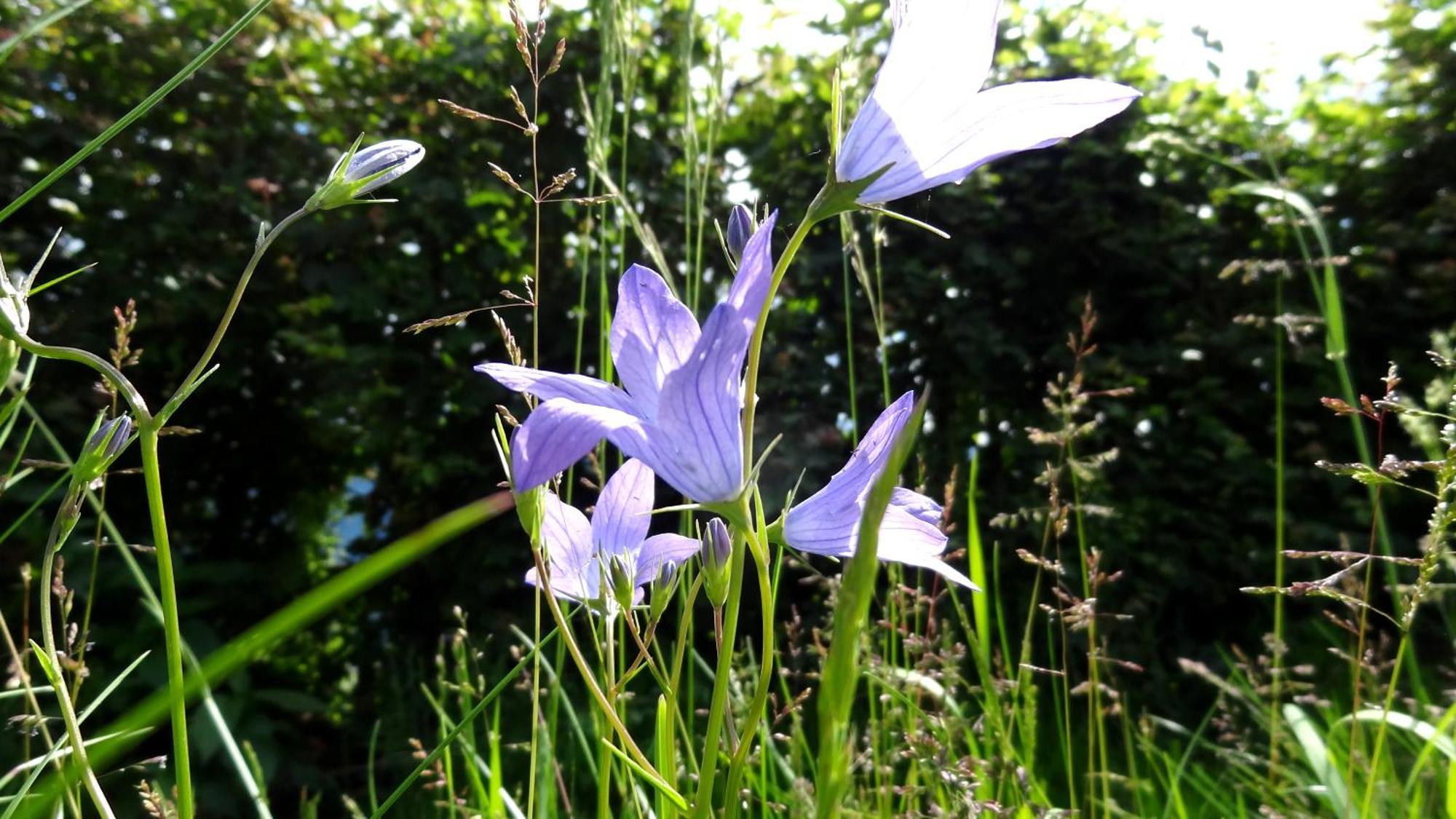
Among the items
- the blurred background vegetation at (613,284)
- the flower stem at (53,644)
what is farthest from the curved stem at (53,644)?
the blurred background vegetation at (613,284)

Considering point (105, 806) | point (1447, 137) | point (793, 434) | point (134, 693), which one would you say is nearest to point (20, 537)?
point (134, 693)

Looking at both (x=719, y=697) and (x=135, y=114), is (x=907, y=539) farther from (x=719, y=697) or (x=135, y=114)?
(x=135, y=114)

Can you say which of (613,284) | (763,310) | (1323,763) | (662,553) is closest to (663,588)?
(662,553)

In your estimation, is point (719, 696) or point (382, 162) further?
point (382, 162)

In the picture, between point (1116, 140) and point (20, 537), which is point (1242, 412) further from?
point (20, 537)

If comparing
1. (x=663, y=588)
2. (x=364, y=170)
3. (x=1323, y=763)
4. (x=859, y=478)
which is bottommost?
(x=1323, y=763)

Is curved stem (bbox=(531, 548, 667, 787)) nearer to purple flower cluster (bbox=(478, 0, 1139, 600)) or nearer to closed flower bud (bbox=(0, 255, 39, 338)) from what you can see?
purple flower cluster (bbox=(478, 0, 1139, 600))
